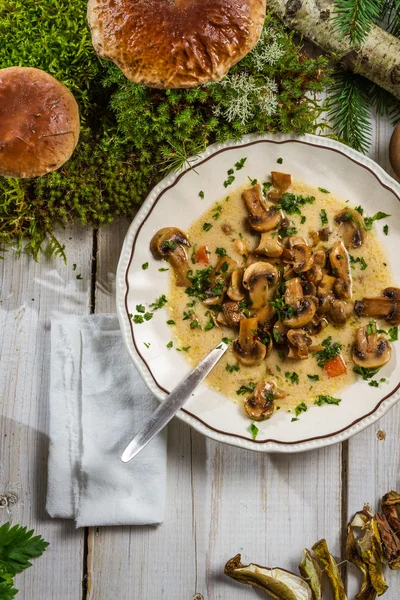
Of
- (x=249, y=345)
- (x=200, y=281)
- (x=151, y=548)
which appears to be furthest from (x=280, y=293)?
(x=151, y=548)

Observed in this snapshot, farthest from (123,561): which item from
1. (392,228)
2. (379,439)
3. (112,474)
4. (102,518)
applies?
(392,228)

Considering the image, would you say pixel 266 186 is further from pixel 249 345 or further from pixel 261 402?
pixel 261 402

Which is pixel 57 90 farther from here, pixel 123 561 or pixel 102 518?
pixel 123 561

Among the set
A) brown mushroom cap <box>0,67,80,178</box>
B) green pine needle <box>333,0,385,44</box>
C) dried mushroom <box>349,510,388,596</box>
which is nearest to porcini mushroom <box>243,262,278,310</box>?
brown mushroom cap <box>0,67,80,178</box>

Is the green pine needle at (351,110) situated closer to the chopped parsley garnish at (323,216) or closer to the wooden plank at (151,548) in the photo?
the chopped parsley garnish at (323,216)

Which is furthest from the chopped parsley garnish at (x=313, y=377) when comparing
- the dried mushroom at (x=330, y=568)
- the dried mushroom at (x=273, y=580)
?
the dried mushroom at (x=273, y=580)

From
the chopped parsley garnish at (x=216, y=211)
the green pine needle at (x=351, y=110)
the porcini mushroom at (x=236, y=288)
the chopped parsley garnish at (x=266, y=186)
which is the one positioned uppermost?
the green pine needle at (x=351, y=110)
